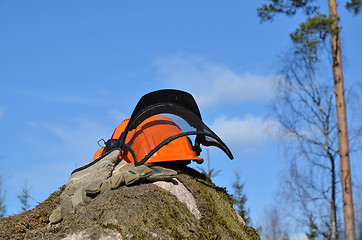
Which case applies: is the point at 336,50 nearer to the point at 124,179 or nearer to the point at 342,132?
the point at 342,132

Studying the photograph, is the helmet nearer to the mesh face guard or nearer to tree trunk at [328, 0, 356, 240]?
the mesh face guard

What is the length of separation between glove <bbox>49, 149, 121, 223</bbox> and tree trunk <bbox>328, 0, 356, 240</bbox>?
961 cm

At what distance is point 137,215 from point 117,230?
0.25 metres

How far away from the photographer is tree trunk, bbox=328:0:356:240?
1224 centimetres

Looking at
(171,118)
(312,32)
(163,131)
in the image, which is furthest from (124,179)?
(312,32)

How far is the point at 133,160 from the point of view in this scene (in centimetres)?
500

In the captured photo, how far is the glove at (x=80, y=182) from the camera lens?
4293mm

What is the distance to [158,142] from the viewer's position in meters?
4.86

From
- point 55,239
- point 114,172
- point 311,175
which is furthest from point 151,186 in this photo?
point 311,175

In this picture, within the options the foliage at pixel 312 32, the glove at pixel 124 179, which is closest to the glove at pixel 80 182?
the glove at pixel 124 179

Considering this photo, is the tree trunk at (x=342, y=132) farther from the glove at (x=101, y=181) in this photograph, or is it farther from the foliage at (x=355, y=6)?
the glove at (x=101, y=181)

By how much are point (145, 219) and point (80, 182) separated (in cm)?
134

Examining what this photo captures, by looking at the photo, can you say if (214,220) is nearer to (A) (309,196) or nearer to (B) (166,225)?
(B) (166,225)

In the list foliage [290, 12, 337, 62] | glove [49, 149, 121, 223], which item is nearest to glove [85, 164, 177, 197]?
glove [49, 149, 121, 223]
